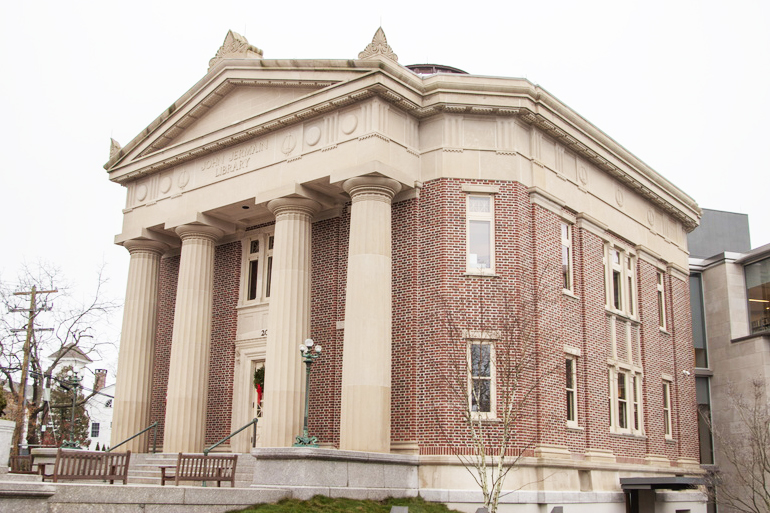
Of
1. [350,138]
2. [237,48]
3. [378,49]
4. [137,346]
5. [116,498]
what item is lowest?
[116,498]

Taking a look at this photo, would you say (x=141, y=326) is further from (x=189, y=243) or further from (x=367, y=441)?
(x=367, y=441)

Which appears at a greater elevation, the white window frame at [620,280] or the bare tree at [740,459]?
the white window frame at [620,280]

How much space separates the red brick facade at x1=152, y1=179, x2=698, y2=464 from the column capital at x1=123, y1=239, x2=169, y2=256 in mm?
2295

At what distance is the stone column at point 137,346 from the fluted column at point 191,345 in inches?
82.8

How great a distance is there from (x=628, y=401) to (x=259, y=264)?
1311cm

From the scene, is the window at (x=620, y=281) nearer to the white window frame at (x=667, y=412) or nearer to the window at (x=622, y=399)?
the window at (x=622, y=399)

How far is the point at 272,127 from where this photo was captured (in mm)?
25703

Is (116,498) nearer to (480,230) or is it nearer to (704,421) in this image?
→ (480,230)

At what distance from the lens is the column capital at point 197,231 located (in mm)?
27625

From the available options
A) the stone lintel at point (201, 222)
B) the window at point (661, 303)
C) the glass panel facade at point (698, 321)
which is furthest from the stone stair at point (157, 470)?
the glass panel facade at point (698, 321)

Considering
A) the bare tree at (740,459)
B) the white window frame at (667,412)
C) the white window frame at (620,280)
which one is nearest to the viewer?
the white window frame at (620,280)

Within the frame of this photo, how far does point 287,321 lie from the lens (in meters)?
24.0

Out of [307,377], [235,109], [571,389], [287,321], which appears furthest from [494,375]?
[235,109]

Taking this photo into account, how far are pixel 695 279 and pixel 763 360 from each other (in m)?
4.99
